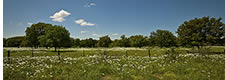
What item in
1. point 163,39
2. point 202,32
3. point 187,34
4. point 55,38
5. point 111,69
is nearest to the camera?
point 111,69

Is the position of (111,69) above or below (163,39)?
below

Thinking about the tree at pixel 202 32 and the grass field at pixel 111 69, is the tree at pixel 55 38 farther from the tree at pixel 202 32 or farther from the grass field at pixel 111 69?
the tree at pixel 202 32

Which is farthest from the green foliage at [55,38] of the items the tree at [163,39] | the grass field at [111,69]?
the tree at [163,39]

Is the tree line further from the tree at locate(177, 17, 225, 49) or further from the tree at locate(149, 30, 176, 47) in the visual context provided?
the tree at locate(149, 30, 176, 47)

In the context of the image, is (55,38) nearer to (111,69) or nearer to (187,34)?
(111,69)

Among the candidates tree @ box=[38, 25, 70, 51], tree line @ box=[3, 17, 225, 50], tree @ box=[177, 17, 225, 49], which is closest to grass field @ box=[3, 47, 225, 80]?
tree line @ box=[3, 17, 225, 50]

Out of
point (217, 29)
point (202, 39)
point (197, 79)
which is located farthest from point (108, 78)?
point (217, 29)

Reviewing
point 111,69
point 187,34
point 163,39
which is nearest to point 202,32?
point 187,34

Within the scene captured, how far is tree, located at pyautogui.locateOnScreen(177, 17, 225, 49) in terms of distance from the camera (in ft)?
57.9

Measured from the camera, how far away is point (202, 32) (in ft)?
61.9

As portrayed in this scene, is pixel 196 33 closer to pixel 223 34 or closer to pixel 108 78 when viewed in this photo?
pixel 223 34

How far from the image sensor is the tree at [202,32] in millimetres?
17641

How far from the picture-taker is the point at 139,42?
49812 mm

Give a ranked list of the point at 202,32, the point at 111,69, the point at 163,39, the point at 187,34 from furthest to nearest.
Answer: the point at 163,39 → the point at 187,34 → the point at 202,32 → the point at 111,69
